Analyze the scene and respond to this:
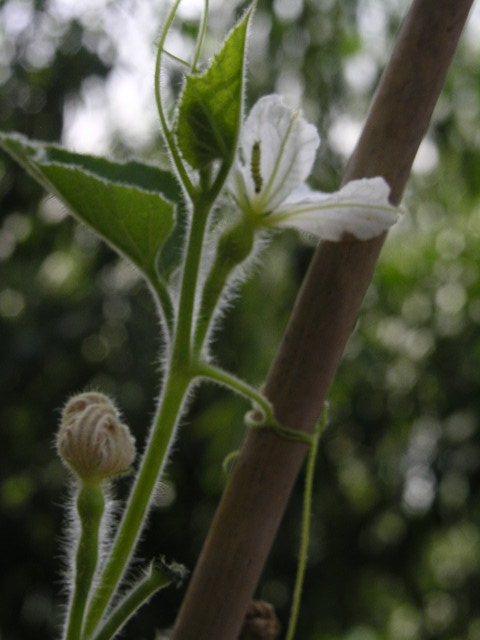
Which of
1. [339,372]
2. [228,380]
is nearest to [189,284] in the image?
[228,380]

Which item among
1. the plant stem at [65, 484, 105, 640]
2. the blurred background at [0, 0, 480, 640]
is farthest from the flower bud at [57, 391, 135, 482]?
the blurred background at [0, 0, 480, 640]

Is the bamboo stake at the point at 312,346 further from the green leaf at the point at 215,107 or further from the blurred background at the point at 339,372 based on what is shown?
the blurred background at the point at 339,372

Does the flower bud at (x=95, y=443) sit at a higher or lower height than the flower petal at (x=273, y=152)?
lower

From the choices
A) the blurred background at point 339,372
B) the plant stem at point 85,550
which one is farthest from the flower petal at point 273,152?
the blurred background at point 339,372

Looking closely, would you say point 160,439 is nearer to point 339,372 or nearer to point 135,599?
point 135,599

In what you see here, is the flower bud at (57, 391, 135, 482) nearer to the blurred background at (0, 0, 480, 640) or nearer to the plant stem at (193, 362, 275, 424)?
the plant stem at (193, 362, 275, 424)
